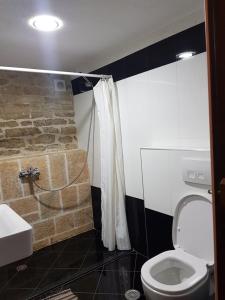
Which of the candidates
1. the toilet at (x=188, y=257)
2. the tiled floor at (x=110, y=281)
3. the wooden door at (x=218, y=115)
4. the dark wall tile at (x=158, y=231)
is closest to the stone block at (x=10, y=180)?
the tiled floor at (x=110, y=281)

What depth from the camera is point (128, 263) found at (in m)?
2.36

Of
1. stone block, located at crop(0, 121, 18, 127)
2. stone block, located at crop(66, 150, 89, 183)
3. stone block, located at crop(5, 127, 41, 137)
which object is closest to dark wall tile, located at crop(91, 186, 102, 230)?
stone block, located at crop(66, 150, 89, 183)

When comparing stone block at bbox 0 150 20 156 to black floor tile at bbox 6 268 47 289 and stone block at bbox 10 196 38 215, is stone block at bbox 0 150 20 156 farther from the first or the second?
black floor tile at bbox 6 268 47 289

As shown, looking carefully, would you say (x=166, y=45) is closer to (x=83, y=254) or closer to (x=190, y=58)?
(x=190, y=58)

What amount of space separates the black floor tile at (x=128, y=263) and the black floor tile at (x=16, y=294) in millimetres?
700

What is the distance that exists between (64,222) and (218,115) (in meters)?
2.68

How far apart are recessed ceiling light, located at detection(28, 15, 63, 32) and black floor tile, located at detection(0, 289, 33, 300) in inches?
81.9

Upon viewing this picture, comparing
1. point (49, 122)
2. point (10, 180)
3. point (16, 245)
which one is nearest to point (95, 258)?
point (10, 180)

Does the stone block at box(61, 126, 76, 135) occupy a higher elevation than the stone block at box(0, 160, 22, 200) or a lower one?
higher

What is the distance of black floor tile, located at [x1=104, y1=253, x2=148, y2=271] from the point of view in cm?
229

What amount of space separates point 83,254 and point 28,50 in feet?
6.81

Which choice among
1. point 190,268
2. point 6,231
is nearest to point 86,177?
point 6,231

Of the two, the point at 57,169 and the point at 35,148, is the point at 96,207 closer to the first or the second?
the point at 57,169

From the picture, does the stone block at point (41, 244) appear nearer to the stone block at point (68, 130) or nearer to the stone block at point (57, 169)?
the stone block at point (57, 169)
